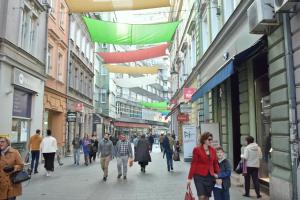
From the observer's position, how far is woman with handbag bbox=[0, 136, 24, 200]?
21.6 ft

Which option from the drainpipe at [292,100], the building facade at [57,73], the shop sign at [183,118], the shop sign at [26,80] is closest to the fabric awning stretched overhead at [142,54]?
the building facade at [57,73]

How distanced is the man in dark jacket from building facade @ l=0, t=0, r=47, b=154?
408 inches

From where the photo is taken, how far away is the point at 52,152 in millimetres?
15633

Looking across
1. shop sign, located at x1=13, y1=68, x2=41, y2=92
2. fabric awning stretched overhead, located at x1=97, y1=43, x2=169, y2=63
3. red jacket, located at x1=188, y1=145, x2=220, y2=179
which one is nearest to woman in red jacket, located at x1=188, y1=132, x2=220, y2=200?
red jacket, located at x1=188, y1=145, x2=220, y2=179

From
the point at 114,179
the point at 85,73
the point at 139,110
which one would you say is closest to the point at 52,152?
the point at 114,179

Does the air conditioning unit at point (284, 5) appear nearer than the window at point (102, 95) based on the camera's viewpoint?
Yes

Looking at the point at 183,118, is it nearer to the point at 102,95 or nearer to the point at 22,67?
the point at 22,67

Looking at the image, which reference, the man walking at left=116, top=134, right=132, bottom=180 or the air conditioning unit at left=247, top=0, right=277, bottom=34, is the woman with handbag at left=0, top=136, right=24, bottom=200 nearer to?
the air conditioning unit at left=247, top=0, right=277, bottom=34

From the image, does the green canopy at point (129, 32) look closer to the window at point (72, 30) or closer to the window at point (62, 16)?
the window at point (62, 16)

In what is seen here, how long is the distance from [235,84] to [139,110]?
6112 cm

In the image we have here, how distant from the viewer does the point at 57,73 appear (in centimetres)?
2523

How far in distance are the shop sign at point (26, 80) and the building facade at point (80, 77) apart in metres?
8.60

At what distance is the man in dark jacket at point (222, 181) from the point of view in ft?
23.5

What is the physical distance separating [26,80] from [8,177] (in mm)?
11802
